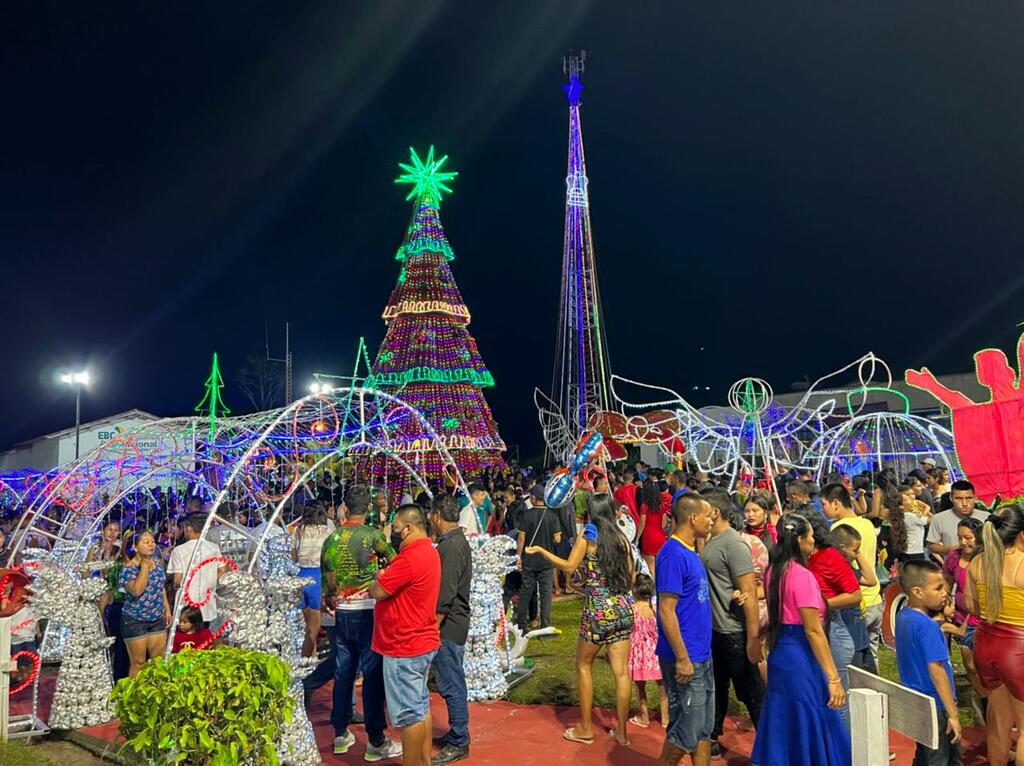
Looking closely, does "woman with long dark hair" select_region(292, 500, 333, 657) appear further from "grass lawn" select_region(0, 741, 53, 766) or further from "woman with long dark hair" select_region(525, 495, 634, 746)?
"woman with long dark hair" select_region(525, 495, 634, 746)

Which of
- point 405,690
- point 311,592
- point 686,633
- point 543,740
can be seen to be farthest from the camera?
point 311,592

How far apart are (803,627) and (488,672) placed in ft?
12.9

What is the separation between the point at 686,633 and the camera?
4.52m

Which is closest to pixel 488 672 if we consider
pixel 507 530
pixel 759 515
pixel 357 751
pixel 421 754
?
pixel 357 751

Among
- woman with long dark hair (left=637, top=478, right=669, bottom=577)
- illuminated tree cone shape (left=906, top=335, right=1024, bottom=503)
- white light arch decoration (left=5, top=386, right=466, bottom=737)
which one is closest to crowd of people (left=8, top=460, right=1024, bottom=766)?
white light arch decoration (left=5, top=386, right=466, bottom=737)

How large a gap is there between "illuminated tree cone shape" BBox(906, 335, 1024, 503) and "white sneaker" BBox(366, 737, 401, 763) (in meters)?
8.60

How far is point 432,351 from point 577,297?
717 cm

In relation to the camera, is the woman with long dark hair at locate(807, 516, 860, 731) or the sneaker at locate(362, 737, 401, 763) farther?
the sneaker at locate(362, 737, 401, 763)

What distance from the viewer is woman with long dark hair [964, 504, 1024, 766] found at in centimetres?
434

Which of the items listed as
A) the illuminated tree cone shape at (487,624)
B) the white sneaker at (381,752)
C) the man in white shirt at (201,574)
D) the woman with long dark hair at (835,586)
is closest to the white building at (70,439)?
the man in white shirt at (201,574)

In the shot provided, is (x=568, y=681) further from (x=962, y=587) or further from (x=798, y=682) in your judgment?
(x=798, y=682)

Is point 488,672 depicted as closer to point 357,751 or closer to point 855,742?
point 357,751

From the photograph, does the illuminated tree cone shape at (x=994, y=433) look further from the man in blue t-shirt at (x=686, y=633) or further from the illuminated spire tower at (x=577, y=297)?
the illuminated spire tower at (x=577, y=297)

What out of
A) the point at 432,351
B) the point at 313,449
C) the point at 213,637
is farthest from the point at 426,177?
the point at 213,637
